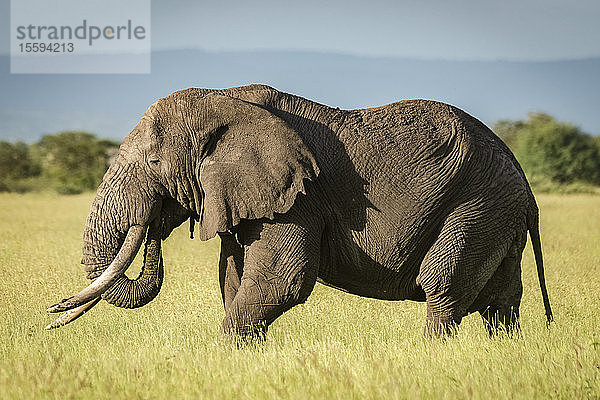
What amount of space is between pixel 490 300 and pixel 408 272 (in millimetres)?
1029

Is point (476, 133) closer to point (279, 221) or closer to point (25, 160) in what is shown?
point (279, 221)

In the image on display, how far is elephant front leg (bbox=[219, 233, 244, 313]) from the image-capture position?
7.98 metres

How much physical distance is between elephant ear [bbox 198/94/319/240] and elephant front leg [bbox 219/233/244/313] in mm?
474

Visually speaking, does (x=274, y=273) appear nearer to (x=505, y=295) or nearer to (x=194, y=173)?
(x=194, y=173)

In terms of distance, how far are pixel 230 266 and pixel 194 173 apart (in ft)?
3.53

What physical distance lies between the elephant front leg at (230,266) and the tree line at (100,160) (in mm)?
35950

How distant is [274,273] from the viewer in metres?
7.46

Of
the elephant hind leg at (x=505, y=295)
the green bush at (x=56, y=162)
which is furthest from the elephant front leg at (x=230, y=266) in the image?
the green bush at (x=56, y=162)

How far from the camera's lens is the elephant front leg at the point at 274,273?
24.4 feet

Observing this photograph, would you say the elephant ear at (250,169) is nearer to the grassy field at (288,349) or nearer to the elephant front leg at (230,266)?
the elephant front leg at (230,266)

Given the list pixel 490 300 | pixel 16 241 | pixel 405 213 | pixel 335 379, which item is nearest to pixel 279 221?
pixel 405 213

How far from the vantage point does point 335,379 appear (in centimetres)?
628

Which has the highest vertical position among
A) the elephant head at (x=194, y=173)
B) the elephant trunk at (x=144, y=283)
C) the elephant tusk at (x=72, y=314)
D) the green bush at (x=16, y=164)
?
the green bush at (x=16, y=164)

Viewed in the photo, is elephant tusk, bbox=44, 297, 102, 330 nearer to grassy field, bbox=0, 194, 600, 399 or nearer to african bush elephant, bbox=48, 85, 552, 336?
african bush elephant, bbox=48, 85, 552, 336
